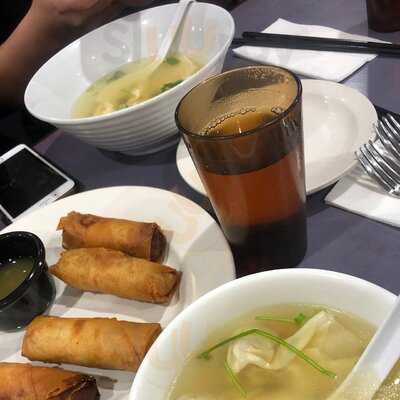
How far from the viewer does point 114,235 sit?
1.16 meters

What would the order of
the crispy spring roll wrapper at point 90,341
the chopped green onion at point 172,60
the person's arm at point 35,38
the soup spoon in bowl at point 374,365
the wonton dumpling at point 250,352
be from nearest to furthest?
the soup spoon in bowl at point 374,365 → the wonton dumpling at point 250,352 → the crispy spring roll wrapper at point 90,341 → the chopped green onion at point 172,60 → the person's arm at point 35,38

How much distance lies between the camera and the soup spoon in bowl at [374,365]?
0.54 meters

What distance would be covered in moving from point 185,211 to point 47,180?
0.50m

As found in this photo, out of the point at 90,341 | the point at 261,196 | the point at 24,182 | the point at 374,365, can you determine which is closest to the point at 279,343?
the point at 374,365

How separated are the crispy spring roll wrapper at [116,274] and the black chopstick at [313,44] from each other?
859mm

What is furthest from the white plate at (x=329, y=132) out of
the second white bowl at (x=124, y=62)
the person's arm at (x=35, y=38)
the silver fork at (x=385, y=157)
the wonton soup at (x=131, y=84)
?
the person's arm at (x=35, y=38)

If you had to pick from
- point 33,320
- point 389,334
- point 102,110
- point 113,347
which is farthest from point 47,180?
point 389,334

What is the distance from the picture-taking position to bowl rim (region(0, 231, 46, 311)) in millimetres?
1062

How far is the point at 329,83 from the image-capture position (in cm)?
131

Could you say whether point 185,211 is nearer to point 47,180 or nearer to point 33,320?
point 33,320

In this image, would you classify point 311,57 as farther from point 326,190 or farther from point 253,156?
point 253,156

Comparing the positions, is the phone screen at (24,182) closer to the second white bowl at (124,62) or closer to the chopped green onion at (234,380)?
the second white bowl at (124,62)

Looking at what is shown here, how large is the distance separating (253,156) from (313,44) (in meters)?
0.86

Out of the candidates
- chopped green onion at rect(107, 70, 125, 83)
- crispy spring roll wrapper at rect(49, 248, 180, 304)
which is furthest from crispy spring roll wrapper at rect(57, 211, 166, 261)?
chopped green onion at rect(107, 70, 125, 83)
